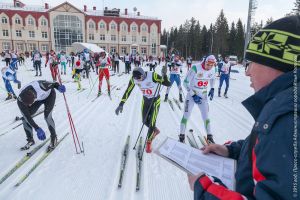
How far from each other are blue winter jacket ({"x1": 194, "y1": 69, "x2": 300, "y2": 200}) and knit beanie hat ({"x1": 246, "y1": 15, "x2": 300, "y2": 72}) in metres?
0.06

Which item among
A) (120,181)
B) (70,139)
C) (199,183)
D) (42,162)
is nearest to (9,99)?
(70,139)

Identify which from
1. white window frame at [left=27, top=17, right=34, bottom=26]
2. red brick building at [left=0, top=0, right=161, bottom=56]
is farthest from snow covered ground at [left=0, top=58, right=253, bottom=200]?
white window frame at [left=27, top=17, right=34, bottom=26]

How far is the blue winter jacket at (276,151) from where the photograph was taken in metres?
0.84

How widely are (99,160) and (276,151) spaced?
4462 mm

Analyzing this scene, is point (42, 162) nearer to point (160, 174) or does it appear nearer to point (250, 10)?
point (160, 174)

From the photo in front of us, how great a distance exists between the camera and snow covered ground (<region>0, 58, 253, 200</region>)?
3.77 metres

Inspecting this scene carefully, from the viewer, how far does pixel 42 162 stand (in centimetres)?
478

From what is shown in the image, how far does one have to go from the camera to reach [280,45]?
3.48 ft

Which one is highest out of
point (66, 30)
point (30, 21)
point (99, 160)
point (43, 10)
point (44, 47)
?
point (43, 10)

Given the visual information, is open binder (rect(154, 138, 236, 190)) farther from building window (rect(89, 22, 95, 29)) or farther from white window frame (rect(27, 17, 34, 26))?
white window frame (rect(27, 17, 34, 26))

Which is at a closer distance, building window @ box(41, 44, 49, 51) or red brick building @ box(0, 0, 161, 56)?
red brick building @ box(0, 0, 161, 56)

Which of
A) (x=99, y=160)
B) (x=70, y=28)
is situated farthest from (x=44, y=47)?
(x=99, y=160)

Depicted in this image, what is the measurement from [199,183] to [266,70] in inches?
25.4

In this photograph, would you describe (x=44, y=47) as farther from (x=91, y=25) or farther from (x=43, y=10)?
(x=91, y=25)
